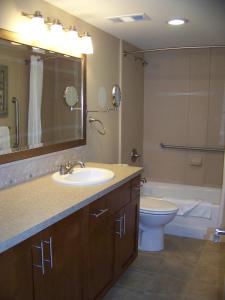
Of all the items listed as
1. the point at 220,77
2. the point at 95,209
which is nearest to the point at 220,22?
the point at 220,77

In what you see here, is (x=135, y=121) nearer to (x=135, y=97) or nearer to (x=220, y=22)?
(x=135, y=97)

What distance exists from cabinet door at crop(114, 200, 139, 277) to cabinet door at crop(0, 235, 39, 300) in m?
0.91

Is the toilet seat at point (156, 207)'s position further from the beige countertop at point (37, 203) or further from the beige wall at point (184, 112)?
the beige wall at point (184, 112)

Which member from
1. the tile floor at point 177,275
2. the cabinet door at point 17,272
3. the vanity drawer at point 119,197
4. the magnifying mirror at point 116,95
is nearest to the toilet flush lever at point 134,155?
the magnifying mirror at point 116,95

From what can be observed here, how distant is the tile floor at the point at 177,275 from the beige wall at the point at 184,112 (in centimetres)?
113

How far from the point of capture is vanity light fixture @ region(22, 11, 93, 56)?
212 centimetres

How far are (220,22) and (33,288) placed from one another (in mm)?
2421

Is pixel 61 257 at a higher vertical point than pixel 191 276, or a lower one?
higher

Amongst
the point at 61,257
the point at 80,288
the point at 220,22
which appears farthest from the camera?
the point at 220,22

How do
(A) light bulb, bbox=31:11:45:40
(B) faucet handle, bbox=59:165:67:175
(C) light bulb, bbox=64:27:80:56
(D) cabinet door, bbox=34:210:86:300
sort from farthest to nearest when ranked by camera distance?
(C) light bulb, bbox=64:27:80:56, (B) faucet handle, bbox=59:165:67:175, (A) light bulb, bbox=31:11:45:40, (D) cabinet door, bbox=34:210:86:300

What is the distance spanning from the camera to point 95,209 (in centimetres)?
199

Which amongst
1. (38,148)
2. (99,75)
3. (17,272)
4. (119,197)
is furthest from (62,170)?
(99,75)

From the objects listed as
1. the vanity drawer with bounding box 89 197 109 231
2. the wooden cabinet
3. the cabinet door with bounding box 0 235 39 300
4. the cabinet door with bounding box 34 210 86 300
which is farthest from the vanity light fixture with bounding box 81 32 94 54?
the cabinet door with bounding box 0 235 39 300

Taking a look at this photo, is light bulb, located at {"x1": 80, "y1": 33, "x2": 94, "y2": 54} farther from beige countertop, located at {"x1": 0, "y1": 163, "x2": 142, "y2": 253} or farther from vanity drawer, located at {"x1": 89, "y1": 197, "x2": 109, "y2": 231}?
vanity drawer, located at {"x1": 89, "y1": 197, "x2": 109, "y2": 231}
